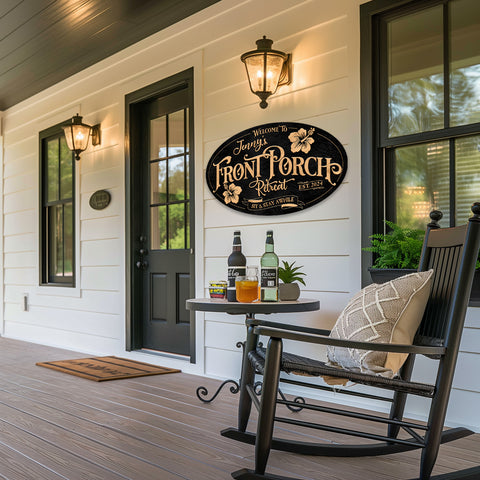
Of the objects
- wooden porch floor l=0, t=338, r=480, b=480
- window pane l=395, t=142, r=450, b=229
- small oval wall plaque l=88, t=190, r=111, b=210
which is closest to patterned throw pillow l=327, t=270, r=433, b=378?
wooden porch floor l=0, t=338, r=480, b=480

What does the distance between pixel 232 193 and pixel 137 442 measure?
1.84m

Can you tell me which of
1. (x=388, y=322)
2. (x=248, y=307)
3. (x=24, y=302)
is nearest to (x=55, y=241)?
(x=24, y=302)

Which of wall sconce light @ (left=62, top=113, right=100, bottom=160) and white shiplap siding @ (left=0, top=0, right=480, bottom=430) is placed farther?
wall sconce light @ (left=62, top=113, right=100, bottom=160)

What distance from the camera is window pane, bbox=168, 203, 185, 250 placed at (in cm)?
443

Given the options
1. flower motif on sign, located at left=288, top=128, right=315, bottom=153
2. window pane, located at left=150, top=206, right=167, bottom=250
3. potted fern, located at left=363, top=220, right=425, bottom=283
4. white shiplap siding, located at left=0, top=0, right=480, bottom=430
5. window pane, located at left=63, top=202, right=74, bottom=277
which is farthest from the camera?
window pane, located at left=63, top=202, right=74, bottom=277

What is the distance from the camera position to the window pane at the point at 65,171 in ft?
18.6

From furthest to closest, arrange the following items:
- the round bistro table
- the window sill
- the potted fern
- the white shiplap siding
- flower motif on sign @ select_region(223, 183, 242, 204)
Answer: the window sill < flower motif on sign @ select_region(223, 183, 242, 204) < the white shiplap siding < the potted fern < the round bistro table

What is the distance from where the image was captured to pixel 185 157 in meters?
4.39

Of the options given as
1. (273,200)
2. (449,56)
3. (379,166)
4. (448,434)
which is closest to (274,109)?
(273,200)

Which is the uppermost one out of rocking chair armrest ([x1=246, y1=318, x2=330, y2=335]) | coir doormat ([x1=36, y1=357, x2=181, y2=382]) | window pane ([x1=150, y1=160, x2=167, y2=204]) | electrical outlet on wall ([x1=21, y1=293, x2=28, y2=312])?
window pane ([x1=150, y1=160, x2=167, y2=204])

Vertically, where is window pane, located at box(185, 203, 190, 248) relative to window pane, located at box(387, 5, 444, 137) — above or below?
below

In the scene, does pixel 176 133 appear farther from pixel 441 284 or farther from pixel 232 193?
pixel 441 284

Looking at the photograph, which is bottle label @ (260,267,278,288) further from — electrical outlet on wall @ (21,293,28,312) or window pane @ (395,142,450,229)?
electrical outlet on wall @ (21,293,28,312)

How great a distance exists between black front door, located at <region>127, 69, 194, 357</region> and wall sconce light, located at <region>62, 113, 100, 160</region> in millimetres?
561
